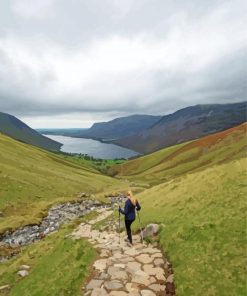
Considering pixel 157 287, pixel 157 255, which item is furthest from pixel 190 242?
pixel 157 287

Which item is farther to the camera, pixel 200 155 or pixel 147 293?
pixel 200 155

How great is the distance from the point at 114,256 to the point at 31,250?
12.8 m

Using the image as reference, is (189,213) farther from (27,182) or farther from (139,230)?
(27,182)

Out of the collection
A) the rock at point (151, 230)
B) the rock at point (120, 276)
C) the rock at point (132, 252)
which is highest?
the rock at point (151, 230)

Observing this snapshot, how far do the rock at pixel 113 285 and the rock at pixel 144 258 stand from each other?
3.01m

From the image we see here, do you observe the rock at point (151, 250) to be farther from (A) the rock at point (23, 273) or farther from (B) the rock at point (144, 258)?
(A) the rock at point (23, 273)

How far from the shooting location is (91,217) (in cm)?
4181

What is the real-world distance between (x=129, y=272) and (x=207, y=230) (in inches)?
243

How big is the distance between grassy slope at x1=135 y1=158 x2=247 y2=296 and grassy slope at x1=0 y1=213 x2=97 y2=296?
18.3ft

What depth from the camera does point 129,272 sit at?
20.1 meters

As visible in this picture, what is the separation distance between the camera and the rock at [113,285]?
60.6 feet

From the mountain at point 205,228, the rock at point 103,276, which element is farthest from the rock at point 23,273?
the mountain at point 205,228

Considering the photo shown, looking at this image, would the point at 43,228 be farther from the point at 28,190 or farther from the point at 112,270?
the point at 112,270

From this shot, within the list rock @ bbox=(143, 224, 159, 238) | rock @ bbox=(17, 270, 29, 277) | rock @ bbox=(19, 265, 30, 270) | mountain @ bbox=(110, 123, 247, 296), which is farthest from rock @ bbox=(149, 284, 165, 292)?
rock @ bbox=(19, 265, 30, 270)
